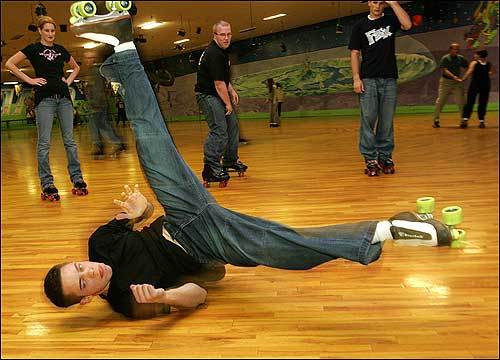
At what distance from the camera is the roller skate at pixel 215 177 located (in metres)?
3.80

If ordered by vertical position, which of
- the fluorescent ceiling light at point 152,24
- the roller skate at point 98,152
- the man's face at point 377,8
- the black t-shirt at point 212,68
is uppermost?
the fluorescent ceiling light at point 152,24

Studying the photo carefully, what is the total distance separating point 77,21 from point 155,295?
1414 mm

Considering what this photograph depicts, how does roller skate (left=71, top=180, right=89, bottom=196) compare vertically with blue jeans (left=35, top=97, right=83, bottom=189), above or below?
below

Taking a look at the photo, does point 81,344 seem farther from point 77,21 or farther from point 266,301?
point 77,21

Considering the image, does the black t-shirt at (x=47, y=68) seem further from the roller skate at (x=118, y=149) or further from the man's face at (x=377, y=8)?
the roller skate at (x=118, y=149)

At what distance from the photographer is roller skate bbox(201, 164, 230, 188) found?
380 cm

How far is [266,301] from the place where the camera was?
1.71 m

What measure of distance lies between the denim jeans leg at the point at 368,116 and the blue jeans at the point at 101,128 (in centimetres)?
279

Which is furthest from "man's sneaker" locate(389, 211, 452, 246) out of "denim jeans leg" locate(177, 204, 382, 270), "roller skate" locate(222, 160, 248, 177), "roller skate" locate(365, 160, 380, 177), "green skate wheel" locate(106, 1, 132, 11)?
"roller skate" locate(222, 160, 248, 177)

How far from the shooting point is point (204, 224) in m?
1.62

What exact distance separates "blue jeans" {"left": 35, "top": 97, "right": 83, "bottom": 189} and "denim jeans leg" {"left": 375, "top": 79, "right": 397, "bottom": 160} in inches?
89.0

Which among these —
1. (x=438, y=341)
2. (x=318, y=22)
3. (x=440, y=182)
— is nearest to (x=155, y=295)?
(x=438, y=341)

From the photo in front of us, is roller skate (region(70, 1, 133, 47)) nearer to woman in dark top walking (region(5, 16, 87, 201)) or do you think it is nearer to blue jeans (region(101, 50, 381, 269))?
blue jeans (region(101, 50, 381, 269))

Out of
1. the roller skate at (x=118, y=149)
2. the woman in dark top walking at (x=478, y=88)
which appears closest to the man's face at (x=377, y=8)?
the roller skate at (x=118, y=149)
